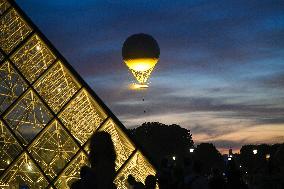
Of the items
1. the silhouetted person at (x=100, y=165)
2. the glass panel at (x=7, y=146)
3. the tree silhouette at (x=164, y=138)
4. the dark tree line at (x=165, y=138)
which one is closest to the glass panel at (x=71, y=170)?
the glass panel at (x=7, y=146)

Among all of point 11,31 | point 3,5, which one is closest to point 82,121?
point 11,31

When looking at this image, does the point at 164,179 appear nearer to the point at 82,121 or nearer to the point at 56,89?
the point at 56,89

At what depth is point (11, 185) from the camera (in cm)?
1931

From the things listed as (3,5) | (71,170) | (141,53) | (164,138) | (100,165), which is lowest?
(100,165)

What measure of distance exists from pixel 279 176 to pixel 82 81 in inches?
212

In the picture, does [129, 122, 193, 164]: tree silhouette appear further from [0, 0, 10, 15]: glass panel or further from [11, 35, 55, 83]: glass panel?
[0, 0, 10, 15]: glass panel

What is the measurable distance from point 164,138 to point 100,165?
8138 cm

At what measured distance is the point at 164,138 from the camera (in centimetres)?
8650

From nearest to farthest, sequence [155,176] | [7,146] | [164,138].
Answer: [155,176] → [7,146] → [164,138]

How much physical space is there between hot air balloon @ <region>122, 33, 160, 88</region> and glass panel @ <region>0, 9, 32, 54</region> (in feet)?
8.55

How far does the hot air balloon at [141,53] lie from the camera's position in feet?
52.9

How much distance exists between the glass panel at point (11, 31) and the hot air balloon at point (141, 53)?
8.55ft

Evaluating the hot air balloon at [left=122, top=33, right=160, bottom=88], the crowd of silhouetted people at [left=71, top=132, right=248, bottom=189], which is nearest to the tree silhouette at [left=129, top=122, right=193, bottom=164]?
the hot air balloon at [left=122, top=33, right=160, bottom=88]

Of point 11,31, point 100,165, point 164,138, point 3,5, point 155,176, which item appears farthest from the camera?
point 164,138
